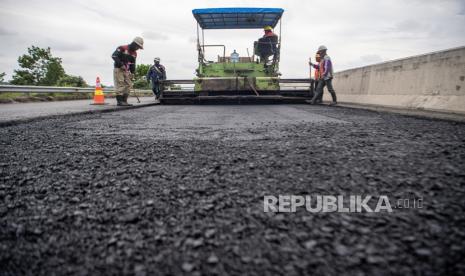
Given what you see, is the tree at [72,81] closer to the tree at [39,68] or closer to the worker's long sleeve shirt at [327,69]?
the tree at [39,68]

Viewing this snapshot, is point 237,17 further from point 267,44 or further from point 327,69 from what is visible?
point 327,69

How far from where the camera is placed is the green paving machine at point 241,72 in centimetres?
844

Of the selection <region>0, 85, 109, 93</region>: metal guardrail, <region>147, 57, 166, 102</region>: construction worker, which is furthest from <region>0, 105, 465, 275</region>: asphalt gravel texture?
<region>0, 85, 109, 93</region>: metal guardrail

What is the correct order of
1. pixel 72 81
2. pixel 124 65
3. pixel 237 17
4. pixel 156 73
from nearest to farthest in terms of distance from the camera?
1. pixel 124 65
2. pixel 237 17
3. pixel 156 73
4. pixel 72 81

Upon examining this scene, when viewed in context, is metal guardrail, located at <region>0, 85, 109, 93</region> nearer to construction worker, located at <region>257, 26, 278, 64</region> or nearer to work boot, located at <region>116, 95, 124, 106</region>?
work boot, located at <region>116, 95, 124, 106</region>

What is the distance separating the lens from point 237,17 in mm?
9359

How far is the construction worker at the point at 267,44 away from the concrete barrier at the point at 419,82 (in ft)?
9.83

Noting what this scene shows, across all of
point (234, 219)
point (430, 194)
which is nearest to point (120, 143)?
point (234, 219)

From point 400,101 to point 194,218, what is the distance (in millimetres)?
6018

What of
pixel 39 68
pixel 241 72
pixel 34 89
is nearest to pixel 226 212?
pixel 241 72

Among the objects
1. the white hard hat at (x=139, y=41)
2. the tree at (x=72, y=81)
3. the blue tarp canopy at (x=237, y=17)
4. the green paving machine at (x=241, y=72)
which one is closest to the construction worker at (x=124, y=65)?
the white hard hat at (x=139, y=41)

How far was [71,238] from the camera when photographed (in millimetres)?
935

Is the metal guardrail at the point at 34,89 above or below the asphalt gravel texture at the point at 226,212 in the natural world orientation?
above

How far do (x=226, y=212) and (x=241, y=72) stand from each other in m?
8.79
